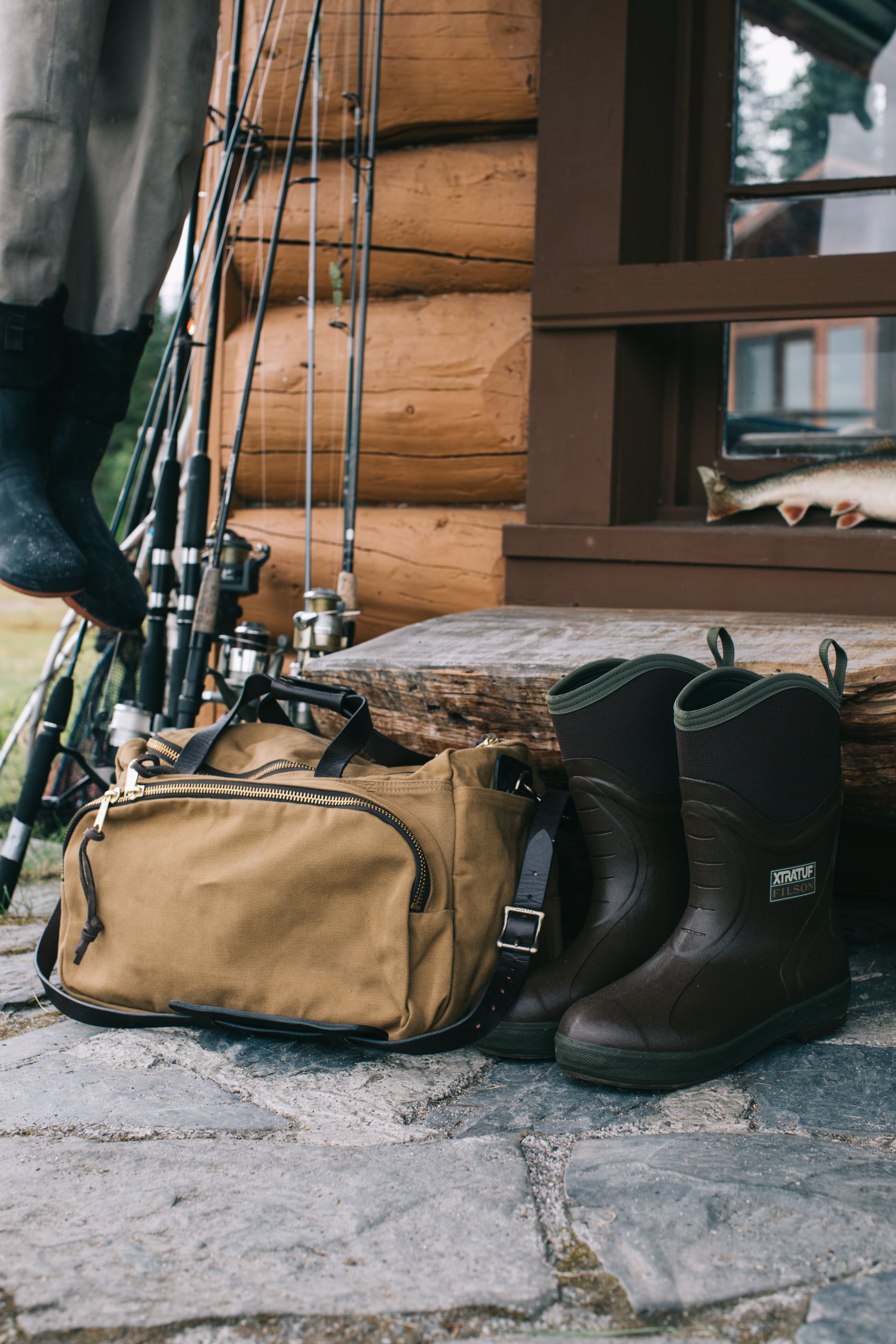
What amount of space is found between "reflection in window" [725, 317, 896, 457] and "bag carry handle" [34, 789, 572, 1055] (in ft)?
4.69

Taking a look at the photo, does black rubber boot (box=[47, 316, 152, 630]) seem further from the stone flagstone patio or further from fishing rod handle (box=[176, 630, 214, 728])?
the stone flagstone patio

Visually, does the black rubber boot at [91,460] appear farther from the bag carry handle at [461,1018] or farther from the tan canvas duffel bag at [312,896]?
the bag carry handle at [461,1018]

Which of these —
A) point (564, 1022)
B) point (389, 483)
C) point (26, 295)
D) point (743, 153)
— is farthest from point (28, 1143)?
point (743, 153)

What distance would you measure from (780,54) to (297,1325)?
2.93 m

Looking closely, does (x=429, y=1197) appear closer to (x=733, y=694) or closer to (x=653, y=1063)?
(x=653, y=1063)

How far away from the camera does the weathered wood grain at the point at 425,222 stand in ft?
8.46

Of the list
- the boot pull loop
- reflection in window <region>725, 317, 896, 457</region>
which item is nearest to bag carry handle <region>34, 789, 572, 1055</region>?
the boot pull loop

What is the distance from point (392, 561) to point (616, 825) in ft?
4.53

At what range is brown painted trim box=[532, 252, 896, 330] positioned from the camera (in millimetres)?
2176

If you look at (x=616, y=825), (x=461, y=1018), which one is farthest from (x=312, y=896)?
(x=616, y=825)

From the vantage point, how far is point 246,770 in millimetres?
1586

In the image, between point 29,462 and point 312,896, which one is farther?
point 29,462

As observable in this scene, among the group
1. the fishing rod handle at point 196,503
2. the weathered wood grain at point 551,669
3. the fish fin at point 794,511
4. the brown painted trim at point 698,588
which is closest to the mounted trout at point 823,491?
the fish fin at point 794,511

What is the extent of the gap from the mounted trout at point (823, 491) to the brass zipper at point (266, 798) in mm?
1336
